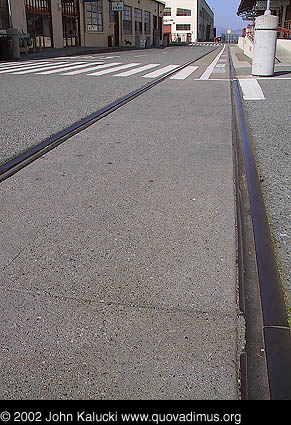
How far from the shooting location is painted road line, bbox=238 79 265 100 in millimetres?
10356

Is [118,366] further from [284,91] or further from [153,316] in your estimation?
[284,91]

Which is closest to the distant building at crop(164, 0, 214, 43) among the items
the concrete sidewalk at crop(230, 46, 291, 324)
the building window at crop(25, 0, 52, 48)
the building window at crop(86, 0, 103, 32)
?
the building window at crop(86, 0, 103, 32)

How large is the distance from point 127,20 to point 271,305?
5232 cm

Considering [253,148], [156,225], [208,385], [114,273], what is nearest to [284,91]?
[253,148]

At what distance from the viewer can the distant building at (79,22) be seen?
2934 centimetres

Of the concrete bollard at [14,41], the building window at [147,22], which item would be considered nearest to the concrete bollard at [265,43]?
the concrete bollard at [14,41]

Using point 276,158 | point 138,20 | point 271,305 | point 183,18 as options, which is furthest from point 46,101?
point 183,18

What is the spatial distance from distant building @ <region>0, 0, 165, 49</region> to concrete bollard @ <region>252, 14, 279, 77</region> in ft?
57.4

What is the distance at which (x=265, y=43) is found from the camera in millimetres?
13500

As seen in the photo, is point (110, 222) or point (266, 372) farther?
point (110, 222)

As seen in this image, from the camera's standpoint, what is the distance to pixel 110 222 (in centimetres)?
371
